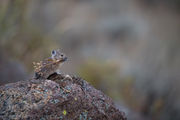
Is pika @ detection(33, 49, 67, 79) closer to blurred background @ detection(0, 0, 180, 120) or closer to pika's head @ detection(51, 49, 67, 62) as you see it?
pika's head @ detection(51, 49, 67, 62)

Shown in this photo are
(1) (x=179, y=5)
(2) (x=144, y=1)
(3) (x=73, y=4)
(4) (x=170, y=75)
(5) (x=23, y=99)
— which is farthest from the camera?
(3) (x=73, y=4)

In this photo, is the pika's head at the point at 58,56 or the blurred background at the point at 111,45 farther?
the blurred background at the point at 111,45

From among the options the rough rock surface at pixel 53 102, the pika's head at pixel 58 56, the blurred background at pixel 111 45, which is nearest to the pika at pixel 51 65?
the pika's head at pixel 58 56

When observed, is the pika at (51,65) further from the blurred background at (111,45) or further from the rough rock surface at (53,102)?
the blurred background at (111,45)

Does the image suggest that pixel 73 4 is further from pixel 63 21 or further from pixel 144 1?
pixel 144 1

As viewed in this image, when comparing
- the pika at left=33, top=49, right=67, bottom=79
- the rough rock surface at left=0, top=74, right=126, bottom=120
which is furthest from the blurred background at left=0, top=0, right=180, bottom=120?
the rough rock surface at left=0, top=74, right=126, bottom=120

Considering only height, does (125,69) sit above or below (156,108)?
above

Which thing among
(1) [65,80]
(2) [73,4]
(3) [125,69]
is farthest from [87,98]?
(2) [73,4]
